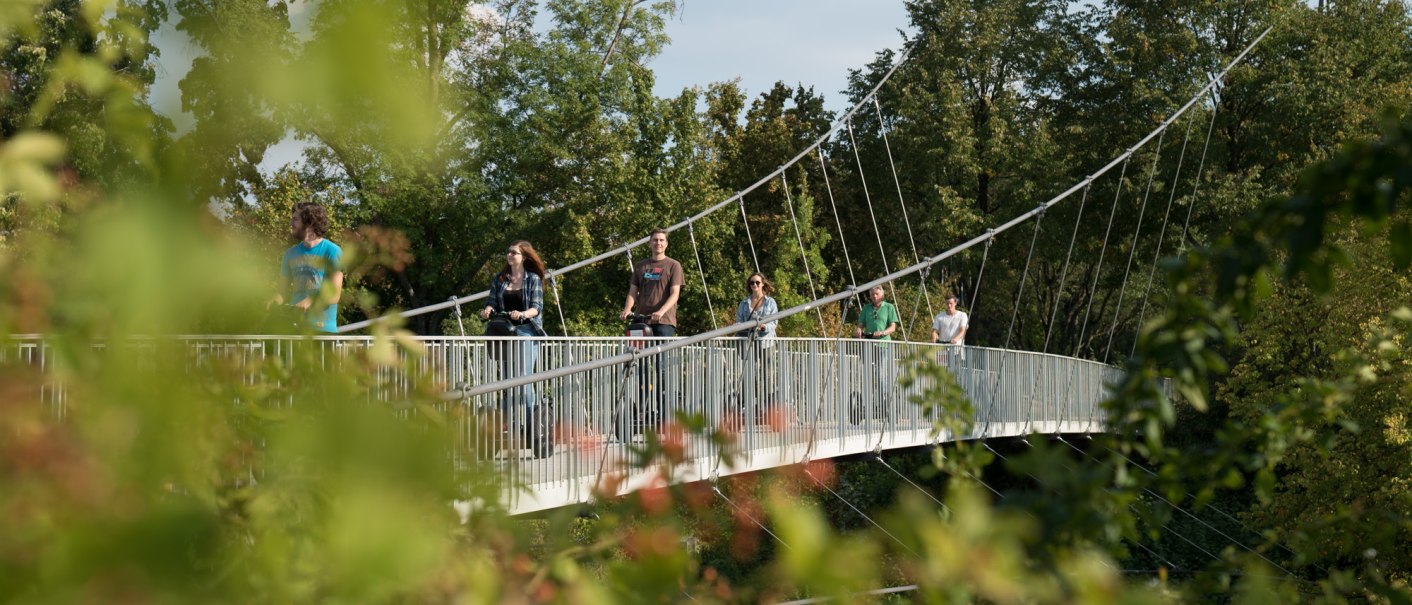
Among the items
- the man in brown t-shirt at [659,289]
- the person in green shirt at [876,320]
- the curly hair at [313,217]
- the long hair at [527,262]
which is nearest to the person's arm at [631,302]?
the man in brown t-shirt at [659,289]

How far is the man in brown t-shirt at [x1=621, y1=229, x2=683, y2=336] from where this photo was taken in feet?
33.7

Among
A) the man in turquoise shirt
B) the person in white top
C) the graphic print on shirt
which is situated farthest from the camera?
the person in white top

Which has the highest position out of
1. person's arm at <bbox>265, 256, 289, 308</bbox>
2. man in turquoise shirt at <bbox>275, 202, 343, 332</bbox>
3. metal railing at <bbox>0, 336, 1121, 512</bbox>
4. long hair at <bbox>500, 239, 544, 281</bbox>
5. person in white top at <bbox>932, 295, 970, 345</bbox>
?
long hair at <bbox>500, 239, 544, 281</bbox>

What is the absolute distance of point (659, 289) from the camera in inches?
406

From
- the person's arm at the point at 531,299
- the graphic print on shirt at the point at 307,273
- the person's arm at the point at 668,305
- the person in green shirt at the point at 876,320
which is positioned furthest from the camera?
the person in green shirt at the point at 876,320

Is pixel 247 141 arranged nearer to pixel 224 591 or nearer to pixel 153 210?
pixel 153 210

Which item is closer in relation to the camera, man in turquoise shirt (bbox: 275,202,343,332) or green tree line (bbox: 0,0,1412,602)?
green tree line (bbox: 0,0,1412,602)

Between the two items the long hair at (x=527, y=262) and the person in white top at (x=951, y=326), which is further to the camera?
the person in white top at (x=951, y=326)

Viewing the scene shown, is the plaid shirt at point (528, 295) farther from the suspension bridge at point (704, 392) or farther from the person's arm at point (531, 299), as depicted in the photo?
the suspension bridge at point (704, 392)

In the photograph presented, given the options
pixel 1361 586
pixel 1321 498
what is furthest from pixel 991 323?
pixel 1361 586

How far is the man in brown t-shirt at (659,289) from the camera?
10.3 meters

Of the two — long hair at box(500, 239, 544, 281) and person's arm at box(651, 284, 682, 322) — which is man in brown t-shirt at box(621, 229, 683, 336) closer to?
person's arm at box(651, 284, 682, 322)

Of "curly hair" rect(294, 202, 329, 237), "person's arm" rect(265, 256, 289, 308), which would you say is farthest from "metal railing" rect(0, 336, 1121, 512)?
"person's arm" rect(265, 256, 289, 308)

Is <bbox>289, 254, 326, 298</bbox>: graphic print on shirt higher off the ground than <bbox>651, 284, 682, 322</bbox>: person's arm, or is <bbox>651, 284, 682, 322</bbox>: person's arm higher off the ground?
<bbox>651, 284, 682, 322</bbox>: person's arm
